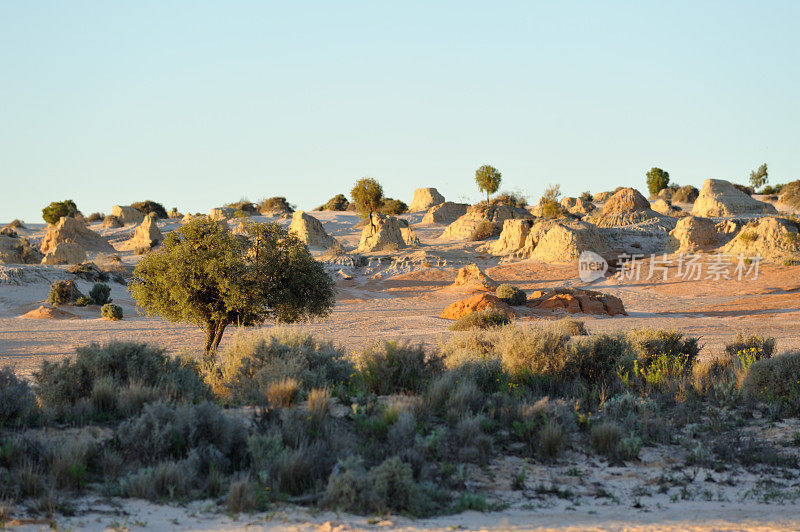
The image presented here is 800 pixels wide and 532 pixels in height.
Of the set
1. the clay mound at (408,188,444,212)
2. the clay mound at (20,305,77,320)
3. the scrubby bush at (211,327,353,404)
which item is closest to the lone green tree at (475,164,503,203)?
the clay mound at (408,188,444,212)

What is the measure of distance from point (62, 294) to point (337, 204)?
54001 mm

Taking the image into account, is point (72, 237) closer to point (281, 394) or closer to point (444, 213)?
point (444, 213)

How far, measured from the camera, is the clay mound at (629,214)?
44.6 meters

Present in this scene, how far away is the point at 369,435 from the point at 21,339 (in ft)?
51.2

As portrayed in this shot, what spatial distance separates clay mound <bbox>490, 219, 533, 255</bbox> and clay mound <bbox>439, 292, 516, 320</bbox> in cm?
1561

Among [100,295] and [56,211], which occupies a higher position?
[56,211]

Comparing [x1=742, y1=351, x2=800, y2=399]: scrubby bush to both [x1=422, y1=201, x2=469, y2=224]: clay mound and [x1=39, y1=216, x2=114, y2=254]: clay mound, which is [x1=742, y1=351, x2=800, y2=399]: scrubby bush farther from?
[x1=422, y1=201, x2=469, y2=224]: clay mound

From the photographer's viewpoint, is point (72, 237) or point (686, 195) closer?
point (72, 237)

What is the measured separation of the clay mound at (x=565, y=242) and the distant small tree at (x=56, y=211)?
161 ft

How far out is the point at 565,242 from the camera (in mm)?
37188

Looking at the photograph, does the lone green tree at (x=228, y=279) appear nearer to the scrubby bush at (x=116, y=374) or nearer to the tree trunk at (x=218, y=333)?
the tree trunk at (x=218, y=333)

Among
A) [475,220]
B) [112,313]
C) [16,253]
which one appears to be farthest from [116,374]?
[475,220]

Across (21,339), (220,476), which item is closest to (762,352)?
(220,476)

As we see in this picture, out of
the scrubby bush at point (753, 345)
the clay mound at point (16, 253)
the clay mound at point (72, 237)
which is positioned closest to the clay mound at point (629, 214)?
the scrubby bush at point (753, 345)
